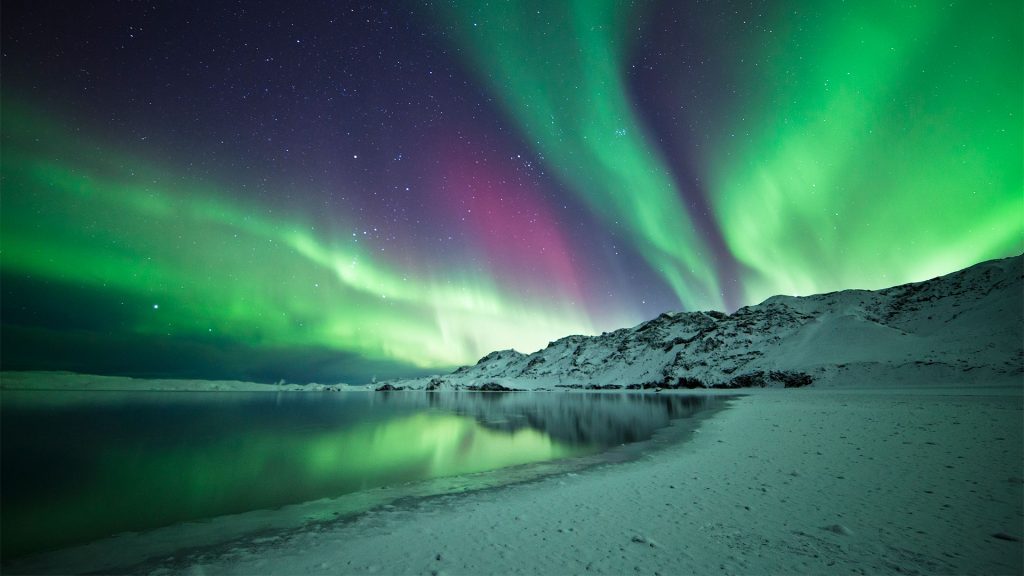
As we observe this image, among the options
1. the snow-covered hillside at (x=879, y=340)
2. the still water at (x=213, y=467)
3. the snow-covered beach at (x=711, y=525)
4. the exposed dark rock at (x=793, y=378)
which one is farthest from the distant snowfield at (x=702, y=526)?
the exposed dark rock at (x=793, y=378)

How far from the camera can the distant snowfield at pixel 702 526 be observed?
7.49 meters

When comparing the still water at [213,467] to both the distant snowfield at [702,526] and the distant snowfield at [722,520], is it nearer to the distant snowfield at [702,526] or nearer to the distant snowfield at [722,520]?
the distant snowfield at [722,520]

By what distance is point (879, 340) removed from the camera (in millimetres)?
106125

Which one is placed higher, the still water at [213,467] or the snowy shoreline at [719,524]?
the snowy shoreline at [719,524]

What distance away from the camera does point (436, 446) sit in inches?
1137

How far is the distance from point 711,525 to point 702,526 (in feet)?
0.79

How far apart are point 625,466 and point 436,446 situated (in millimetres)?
16085

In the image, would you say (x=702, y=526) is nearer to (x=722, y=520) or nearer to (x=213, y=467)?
(x=722, y=520)

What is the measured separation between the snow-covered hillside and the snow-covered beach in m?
86.2

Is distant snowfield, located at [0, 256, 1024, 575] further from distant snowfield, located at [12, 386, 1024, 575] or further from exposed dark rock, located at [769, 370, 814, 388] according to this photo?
exposed dark rock, located at [769, 370, 814, 388]

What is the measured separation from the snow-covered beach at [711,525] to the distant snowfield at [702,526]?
4 cm

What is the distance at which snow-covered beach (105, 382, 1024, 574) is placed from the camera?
7.48m

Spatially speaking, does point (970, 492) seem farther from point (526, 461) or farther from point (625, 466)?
point (526, 461)

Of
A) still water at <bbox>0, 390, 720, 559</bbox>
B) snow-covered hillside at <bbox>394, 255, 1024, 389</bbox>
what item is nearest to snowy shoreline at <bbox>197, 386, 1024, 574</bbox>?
still water at <bbox>0, 390, 720, 559</bbox>
